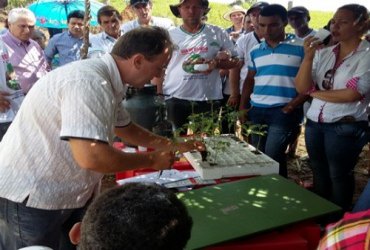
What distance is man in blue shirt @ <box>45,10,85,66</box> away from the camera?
5.11 m

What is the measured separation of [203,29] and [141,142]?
1.87m

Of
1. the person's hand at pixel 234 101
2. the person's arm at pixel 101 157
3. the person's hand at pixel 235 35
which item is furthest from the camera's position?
the person's hand at pixel 235 35

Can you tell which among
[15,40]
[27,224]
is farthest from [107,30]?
[27,224]

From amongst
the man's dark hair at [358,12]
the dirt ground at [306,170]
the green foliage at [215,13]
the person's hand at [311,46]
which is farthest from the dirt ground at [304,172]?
the green foliage at [215,13]

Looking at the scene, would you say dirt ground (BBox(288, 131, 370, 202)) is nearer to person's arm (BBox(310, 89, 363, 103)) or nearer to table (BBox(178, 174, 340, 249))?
person's arm (BBox(310, 89, 363, 103))

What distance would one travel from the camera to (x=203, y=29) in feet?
12.0

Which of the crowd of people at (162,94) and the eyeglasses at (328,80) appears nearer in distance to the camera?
the crowd of people at (162,94)

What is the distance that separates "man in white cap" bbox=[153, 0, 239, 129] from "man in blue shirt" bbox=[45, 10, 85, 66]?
194cm

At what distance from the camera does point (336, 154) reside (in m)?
2.71

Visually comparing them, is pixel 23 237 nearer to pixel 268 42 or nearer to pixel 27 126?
pixel 27 126

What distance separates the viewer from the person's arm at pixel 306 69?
2834 millimetres

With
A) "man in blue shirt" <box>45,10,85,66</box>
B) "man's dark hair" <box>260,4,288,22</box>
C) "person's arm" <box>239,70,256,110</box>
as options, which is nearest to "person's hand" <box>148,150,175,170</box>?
"man's dark hair" <box>260,4,288,22</box>

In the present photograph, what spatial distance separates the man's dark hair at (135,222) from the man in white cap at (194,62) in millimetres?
2709

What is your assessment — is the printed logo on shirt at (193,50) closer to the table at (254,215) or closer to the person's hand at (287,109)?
the person's hand at (287,109)
